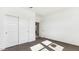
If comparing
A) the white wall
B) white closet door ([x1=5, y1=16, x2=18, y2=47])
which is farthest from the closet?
the white wall

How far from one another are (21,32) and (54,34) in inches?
117

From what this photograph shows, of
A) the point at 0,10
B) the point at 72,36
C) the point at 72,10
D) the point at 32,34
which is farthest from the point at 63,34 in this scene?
the point at 0,10

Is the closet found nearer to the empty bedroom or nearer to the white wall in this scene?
the empty bedroom

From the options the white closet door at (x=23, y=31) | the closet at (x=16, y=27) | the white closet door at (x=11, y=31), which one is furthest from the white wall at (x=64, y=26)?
the white closet door at (x=11, y=31)

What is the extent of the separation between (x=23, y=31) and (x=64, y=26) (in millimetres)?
3109

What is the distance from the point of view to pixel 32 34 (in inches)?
187

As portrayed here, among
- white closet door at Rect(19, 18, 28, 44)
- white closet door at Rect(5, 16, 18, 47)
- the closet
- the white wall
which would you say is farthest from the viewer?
white closet door at Rect(19, 18, 28, 44)

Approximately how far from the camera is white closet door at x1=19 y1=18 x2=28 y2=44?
3.95 metres

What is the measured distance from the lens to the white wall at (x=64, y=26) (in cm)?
372

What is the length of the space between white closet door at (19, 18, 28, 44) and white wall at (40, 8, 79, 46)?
2506 millimetres

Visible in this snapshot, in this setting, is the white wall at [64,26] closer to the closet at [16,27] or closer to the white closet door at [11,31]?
the closet at [16,27]

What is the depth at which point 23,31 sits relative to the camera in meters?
4.14
